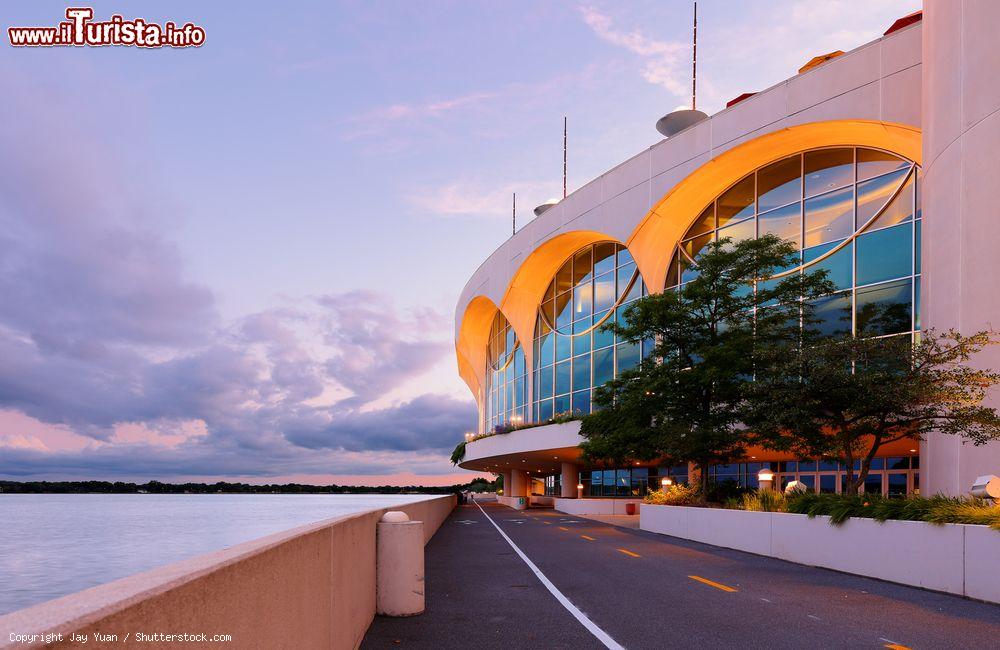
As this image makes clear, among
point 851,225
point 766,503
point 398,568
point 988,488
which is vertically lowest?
point 766,503

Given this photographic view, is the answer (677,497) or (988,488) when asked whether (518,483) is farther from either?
(988,488)

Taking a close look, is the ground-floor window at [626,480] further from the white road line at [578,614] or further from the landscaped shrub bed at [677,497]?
the white road line at [578,614]

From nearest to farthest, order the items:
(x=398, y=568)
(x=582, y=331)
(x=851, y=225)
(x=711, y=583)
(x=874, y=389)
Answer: (x=398, y=568) < (x=711, y=583) < (x=874, y=389) < (x=851, y=225) < (x=582, y=331)

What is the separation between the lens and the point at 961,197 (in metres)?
19.6

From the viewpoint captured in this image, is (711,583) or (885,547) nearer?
(711,583)

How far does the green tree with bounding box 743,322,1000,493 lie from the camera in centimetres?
1756

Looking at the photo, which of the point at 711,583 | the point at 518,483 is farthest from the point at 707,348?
the point at 518,483

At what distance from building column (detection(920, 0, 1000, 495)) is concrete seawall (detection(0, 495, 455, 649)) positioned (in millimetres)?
17044

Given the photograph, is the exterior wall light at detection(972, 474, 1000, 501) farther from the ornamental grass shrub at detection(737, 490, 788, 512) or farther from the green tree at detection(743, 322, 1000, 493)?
the ornamental grass shrub at detection(737, 490, 788, 512)

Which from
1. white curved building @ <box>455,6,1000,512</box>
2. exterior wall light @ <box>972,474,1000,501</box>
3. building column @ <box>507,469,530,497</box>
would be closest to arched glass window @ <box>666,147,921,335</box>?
white curved building @ <box>455,6,1000,512</box>

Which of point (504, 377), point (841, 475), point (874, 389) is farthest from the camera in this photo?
point (504, 377)

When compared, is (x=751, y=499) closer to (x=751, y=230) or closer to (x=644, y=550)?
(x=644, y=550)

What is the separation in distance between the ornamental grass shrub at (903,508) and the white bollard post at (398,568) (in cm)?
797

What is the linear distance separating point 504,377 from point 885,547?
5275 cm
